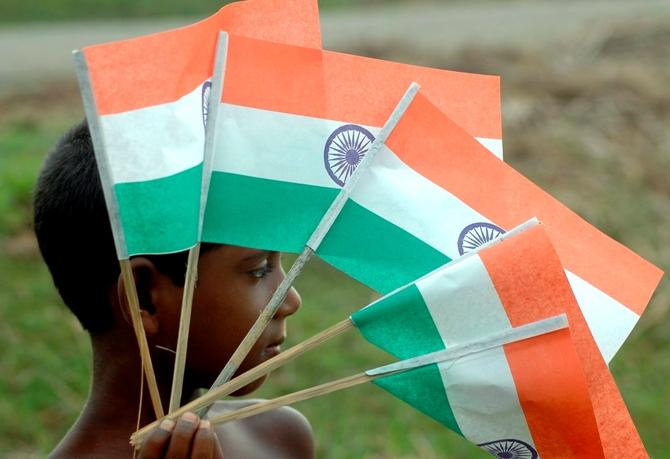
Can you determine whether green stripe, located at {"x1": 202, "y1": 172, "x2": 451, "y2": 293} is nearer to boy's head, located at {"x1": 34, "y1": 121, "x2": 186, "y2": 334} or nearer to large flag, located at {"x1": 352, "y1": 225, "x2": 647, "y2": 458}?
large flag, located at {"x1": 352, "y1": 225, "x2": 647, "y2": 458}

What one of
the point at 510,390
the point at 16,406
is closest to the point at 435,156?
the point at 510,390

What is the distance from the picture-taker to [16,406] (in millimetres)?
4168

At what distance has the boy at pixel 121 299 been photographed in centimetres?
199

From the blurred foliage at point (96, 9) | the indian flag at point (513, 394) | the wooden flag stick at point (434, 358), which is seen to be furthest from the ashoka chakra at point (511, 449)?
the blurred foliage at point (96, 9)

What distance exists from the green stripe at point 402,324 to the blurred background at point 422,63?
232 cm

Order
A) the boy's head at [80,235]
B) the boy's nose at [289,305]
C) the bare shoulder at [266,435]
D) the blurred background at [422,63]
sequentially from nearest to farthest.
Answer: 1. the boy's nose at [289,305]
2. the boy's head at [80,235]
3. the bare shoulder at [266,435]
4. the blurred background at [422,63]

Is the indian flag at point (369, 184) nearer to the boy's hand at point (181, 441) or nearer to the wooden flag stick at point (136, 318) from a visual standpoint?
the wooden flag stick at point (136, 318)

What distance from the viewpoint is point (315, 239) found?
72.1 inches

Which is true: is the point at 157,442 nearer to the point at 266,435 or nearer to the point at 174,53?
the point at 174,53

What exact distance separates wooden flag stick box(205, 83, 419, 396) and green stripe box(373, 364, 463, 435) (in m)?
0.18

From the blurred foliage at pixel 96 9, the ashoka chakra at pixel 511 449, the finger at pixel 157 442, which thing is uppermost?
the blurred foliage at pixel 96 9

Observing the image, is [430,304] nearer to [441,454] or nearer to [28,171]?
[441,454]

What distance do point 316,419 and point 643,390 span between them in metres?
1.25

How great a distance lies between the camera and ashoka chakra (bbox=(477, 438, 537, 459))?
1.74 m
